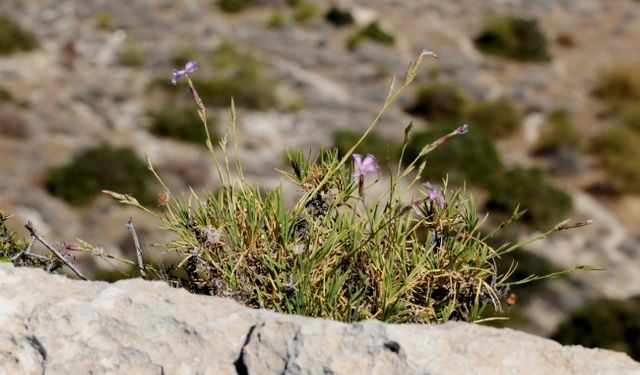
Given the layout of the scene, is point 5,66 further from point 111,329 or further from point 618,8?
point 618,8

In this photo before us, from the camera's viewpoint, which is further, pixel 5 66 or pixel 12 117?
pixel 5 66

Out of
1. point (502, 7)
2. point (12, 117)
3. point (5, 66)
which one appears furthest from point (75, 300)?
point (502, 7)

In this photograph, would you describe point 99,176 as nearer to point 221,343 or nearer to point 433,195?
point 433,195

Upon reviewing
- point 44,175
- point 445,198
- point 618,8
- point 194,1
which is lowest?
point 618,8

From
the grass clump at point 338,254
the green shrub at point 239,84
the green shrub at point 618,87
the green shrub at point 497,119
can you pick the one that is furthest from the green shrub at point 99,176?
the green shrub at point 618,87

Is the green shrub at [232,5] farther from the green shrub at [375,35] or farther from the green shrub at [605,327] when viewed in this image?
the green shrub at [605,327]

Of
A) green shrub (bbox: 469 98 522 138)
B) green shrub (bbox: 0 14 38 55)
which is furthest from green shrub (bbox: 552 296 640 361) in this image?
green shrub (bbox: 0 14 38 55)

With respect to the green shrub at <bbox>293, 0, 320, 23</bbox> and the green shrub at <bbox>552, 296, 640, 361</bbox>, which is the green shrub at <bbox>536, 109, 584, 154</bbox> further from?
the green shrub at <bbox>293, 0, 320, 23</bbox>
